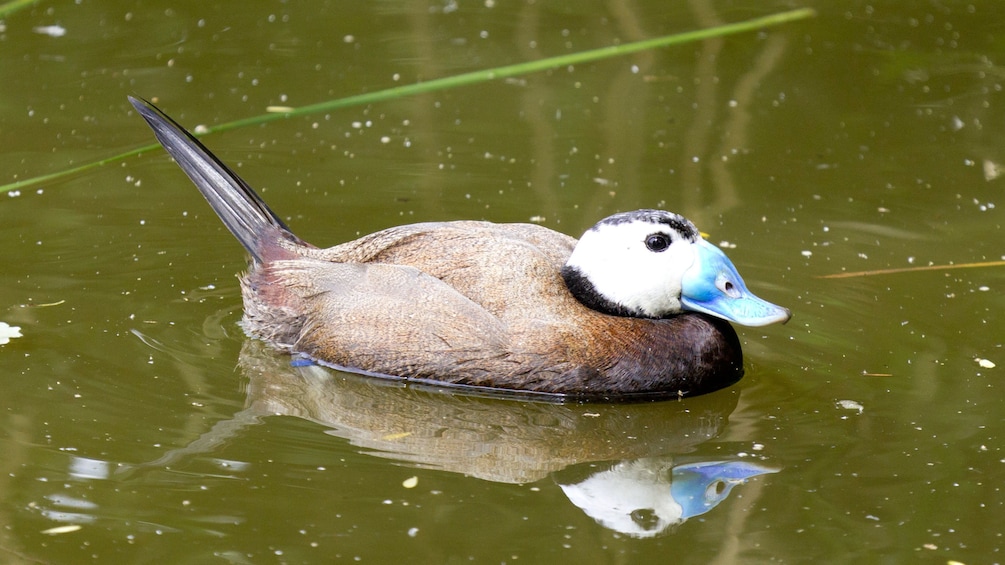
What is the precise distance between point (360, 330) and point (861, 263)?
2.56 m

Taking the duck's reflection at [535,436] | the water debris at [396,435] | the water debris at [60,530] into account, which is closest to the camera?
the water debris at [60,530]

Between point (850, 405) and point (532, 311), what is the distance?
1.26 meters

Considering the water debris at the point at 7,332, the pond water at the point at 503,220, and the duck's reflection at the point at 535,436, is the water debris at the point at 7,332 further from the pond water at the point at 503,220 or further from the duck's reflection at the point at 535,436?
the duck's reflection at the point at 535,436

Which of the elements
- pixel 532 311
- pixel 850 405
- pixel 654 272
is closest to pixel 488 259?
pixel 532 311

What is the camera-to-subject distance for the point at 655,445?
4.89m

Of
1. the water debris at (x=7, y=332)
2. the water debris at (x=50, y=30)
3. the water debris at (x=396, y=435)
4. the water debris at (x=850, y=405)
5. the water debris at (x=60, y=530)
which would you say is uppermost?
the water debris at (x=50, y=30)

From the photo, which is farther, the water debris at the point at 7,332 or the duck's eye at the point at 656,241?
the water debris at the point at 7,332

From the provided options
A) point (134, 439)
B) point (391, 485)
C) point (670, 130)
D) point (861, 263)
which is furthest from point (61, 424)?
point (670, 130)

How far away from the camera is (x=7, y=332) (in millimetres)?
5453

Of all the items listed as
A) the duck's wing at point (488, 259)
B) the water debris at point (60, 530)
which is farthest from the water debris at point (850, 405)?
the water debris at point (60, 530)

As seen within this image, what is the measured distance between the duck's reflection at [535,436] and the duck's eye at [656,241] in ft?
1.93

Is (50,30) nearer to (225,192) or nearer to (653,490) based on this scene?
(225,192)

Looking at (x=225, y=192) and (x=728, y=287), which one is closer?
(x=728, y=287)

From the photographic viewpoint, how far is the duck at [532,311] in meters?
5.03
